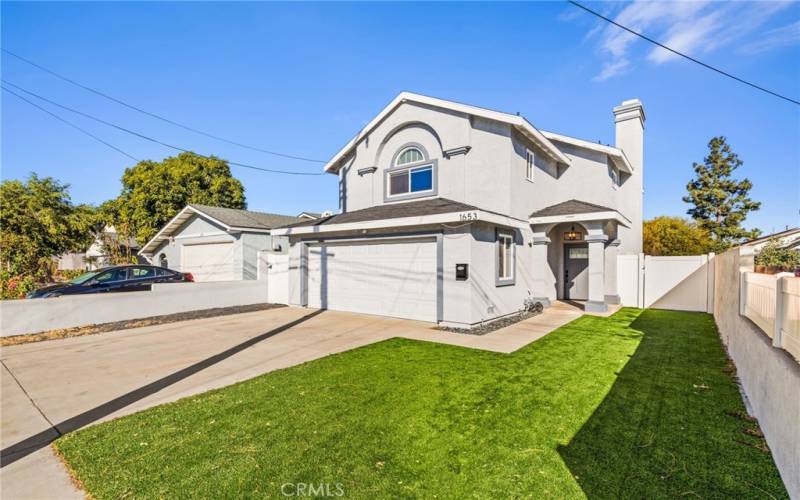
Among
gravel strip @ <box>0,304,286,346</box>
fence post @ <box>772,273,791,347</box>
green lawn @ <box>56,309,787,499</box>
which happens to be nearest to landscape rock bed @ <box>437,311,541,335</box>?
green lawn @ <box>56,309,787,499</box>

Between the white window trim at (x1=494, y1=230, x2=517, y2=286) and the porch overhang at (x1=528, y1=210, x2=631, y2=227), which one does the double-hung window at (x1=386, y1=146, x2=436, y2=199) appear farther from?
the porch overhang at (x1=528, y1=210, x2=631, y2=227)

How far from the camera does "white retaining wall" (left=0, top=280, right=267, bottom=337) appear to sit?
9008 millimetres

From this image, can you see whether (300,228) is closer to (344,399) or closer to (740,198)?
(344,399)

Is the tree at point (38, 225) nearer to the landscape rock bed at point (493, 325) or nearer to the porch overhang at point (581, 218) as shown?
the landscape rock bed at point (493, 325)

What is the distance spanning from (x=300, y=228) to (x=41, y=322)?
7.16 metres

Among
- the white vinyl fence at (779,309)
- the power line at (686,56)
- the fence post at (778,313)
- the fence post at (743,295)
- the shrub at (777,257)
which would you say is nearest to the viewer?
the white vinyl fence at (779,309)

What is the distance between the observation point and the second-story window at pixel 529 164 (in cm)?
1184

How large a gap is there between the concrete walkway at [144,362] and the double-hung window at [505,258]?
1.35 m

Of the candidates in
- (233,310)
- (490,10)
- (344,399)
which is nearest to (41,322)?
(233,310)

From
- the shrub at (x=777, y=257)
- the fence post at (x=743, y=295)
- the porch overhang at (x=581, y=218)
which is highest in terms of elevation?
the porch overhang at (x=581, y=218)

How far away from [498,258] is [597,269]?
384 centimetres

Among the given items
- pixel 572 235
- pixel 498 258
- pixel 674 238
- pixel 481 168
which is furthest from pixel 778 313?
pixel 674 238

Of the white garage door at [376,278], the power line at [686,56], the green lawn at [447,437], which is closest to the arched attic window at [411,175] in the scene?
the white garage door at [376,278]

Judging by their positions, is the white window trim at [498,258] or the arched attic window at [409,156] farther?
the arched attic window at [409,156]
